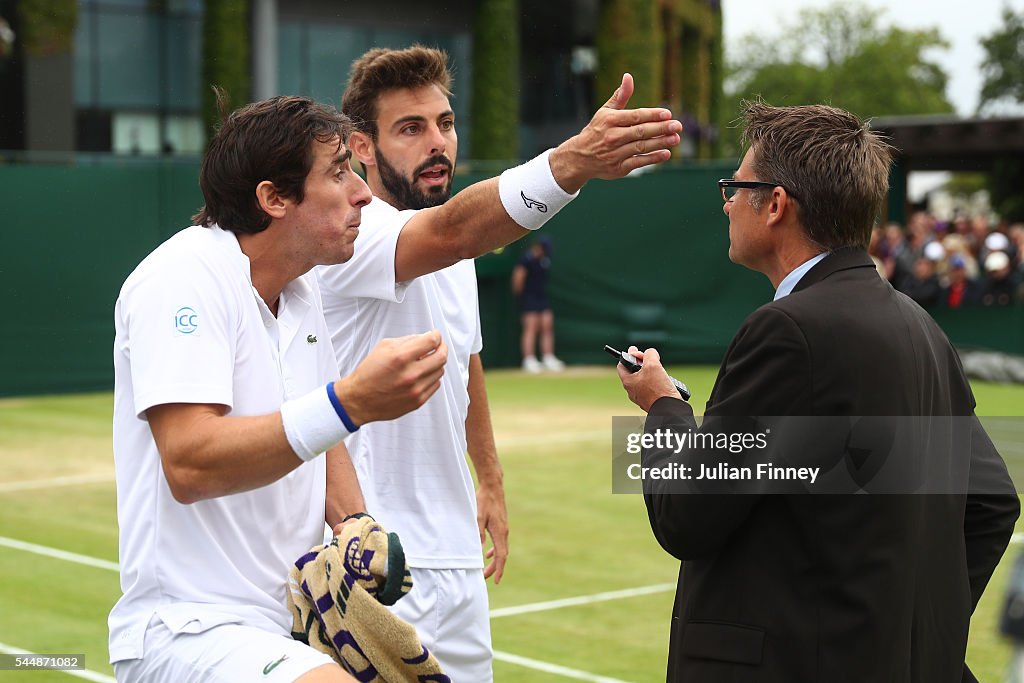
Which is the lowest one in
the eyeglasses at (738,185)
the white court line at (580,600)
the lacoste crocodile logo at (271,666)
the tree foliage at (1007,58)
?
the white court line at (580,600)

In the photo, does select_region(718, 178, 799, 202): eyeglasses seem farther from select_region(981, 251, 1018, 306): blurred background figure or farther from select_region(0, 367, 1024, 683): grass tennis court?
select_region(981, 251, 1018, 306): blurred background figure

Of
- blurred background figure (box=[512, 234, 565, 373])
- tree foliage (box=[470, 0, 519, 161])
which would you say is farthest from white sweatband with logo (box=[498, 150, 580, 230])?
tree foliage (box=[470, 0, 519, 161])

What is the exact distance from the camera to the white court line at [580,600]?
7344 millimetres

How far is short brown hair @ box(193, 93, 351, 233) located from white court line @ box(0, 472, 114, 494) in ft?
27.5

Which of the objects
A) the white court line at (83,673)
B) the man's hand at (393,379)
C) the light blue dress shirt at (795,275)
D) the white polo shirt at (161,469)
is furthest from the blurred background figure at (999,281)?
the man's hand at (393,379)

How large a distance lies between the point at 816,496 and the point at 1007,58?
64.4 m

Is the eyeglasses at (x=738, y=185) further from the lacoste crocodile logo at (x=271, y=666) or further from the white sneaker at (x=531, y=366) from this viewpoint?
the white sneaker at (x=531, y=366)

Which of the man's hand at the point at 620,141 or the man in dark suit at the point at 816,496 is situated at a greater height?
the man's hand at the point at 620,141

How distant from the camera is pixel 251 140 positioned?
3.17m

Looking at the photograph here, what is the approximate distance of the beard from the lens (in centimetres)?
448

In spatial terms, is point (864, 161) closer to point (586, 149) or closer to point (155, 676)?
point (586, 149)

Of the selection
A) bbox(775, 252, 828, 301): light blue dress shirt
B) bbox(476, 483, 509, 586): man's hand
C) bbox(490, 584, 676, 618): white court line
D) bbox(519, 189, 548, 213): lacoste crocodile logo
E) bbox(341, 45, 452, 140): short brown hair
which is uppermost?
bbox(341, 45, 452, 140): short brown hair
